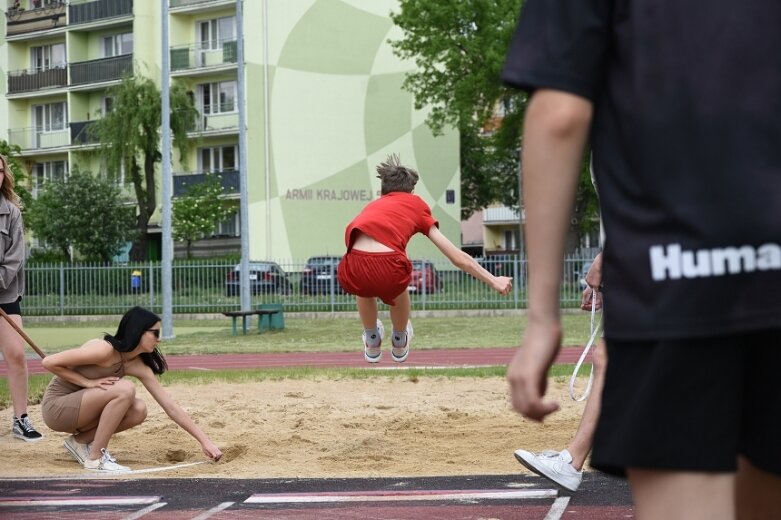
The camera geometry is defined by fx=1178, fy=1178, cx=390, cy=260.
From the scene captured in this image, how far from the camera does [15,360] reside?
9.12 meters

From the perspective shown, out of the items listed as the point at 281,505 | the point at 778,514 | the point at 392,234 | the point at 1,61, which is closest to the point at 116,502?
the point at 281,505

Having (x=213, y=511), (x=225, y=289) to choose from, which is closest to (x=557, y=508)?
(x=213, y=511)

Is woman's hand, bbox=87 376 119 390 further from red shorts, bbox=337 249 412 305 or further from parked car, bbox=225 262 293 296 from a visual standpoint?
parked car, bbox=225 262 293 296

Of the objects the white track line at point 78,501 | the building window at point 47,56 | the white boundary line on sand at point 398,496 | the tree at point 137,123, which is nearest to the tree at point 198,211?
the tree at point 137,123

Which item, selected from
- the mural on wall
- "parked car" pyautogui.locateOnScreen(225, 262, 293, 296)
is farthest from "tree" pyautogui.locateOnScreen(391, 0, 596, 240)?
"parked car" pyautogui.locateOnScreen(225, 262, 293, 296)

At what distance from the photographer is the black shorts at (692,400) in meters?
2.03

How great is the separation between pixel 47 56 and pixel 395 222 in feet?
174

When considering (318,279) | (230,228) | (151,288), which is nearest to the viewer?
(151,288)

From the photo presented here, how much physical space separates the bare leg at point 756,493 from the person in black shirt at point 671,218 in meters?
0.20

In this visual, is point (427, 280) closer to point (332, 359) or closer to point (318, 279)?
point (318, 279)

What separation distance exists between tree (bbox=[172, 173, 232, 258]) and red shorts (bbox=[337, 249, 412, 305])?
119 feet

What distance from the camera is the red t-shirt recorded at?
8461 millimetres

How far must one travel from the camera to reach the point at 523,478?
22.8ft

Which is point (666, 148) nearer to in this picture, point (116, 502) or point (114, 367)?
point (116, 502)
